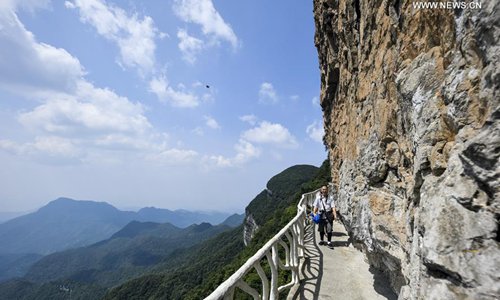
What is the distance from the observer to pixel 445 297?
344 cm

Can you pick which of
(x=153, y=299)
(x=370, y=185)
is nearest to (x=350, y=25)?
(x=370, y=185)

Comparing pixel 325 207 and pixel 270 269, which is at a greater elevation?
pixel 325 207

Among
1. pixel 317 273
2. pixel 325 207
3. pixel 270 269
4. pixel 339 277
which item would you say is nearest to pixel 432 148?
pixel 270 269

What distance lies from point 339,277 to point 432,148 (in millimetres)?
5509

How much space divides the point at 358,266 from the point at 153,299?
96.4m

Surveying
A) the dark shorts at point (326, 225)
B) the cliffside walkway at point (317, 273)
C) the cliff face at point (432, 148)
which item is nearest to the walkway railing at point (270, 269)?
the cliffside walkway at point (317, 273)

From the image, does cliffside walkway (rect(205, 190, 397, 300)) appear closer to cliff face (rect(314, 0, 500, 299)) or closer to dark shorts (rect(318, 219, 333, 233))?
cliff face (rect(314, 0, 500, 299))

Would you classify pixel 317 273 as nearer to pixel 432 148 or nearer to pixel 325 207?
pixel 325 207

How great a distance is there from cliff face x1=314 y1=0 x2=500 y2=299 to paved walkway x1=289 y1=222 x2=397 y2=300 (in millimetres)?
511

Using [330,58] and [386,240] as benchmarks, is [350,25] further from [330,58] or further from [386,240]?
[386,240]

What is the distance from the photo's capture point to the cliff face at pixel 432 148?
11.0 ft

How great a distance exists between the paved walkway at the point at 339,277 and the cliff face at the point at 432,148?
1.68 feet

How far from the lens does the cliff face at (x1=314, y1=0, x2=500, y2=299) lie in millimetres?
3355

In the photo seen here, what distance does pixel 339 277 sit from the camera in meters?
8.87
